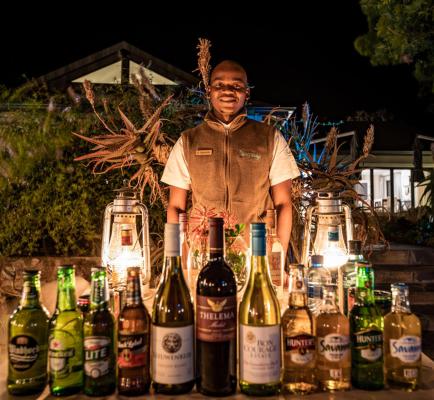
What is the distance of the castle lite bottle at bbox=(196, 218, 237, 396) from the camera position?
3.16 feet

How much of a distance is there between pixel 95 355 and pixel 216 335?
0.88 ft

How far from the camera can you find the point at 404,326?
3.35 feet

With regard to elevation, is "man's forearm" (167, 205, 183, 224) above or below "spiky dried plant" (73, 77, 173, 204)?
below

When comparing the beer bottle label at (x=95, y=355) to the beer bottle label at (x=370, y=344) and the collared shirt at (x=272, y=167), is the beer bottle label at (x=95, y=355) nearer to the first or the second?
the beer bottle label at (x=370, y=344)

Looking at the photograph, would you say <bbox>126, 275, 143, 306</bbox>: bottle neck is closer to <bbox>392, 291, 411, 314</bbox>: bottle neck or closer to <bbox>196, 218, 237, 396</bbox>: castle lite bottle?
<bbox>196, 218, 237, 396</bbox>: castle lite bottle

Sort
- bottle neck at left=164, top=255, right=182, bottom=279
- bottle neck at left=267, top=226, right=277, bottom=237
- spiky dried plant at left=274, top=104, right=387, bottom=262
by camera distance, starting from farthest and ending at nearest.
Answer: spiky dried plant at left=274, top=104, right=387, bottom=262 → bottle neck at left=267, top=226, right=277, bottom=237 → bottle neck at left=164, top=255, right=182, bottom=279

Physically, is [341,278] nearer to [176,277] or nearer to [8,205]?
[176,277]

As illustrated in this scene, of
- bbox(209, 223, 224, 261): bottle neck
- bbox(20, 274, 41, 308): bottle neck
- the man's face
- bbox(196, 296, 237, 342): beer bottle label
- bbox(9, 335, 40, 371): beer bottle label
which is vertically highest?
the man's face

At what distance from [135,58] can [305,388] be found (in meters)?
8.63

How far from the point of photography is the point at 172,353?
95 cm

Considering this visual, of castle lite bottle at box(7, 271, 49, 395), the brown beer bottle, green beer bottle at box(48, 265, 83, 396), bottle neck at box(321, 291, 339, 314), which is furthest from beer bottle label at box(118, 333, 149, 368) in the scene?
bottle neck at box(321, 291, 339, 314)

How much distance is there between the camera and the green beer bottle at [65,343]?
0.97m

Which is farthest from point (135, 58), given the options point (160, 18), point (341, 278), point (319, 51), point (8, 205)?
point (319, 51)

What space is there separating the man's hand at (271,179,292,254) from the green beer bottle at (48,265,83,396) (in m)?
1.37
